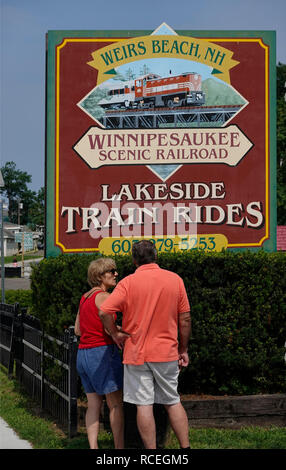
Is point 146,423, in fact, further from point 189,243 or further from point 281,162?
point 281,162

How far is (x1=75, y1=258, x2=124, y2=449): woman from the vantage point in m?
5.18

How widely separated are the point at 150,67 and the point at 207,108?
0.92 meters

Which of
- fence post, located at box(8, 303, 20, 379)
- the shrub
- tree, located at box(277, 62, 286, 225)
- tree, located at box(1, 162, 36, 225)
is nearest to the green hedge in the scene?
fence post, located at box(8, 303, 20, 379)

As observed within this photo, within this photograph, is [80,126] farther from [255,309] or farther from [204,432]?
[204,432]

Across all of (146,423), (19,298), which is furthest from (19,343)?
(19,298)

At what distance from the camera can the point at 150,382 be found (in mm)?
4887

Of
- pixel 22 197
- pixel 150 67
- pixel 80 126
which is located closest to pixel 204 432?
pixel 80 126

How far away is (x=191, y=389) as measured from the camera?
6.95 meters

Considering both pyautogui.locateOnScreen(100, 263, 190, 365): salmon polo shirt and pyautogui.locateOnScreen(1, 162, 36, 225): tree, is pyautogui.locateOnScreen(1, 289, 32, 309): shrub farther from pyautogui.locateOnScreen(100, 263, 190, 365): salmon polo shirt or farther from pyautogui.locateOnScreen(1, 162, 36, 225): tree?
pyautogui.locateOnScreen(1, 162, 36, 225): tree

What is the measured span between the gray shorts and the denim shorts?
0.28 metres

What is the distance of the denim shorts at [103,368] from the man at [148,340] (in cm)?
27

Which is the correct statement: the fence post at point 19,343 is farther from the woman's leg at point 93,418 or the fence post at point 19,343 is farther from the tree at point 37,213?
the tree at point 37,213

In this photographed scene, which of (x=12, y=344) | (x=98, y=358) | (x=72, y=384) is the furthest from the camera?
(x=12, y=344)

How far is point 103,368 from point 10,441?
1765mm
